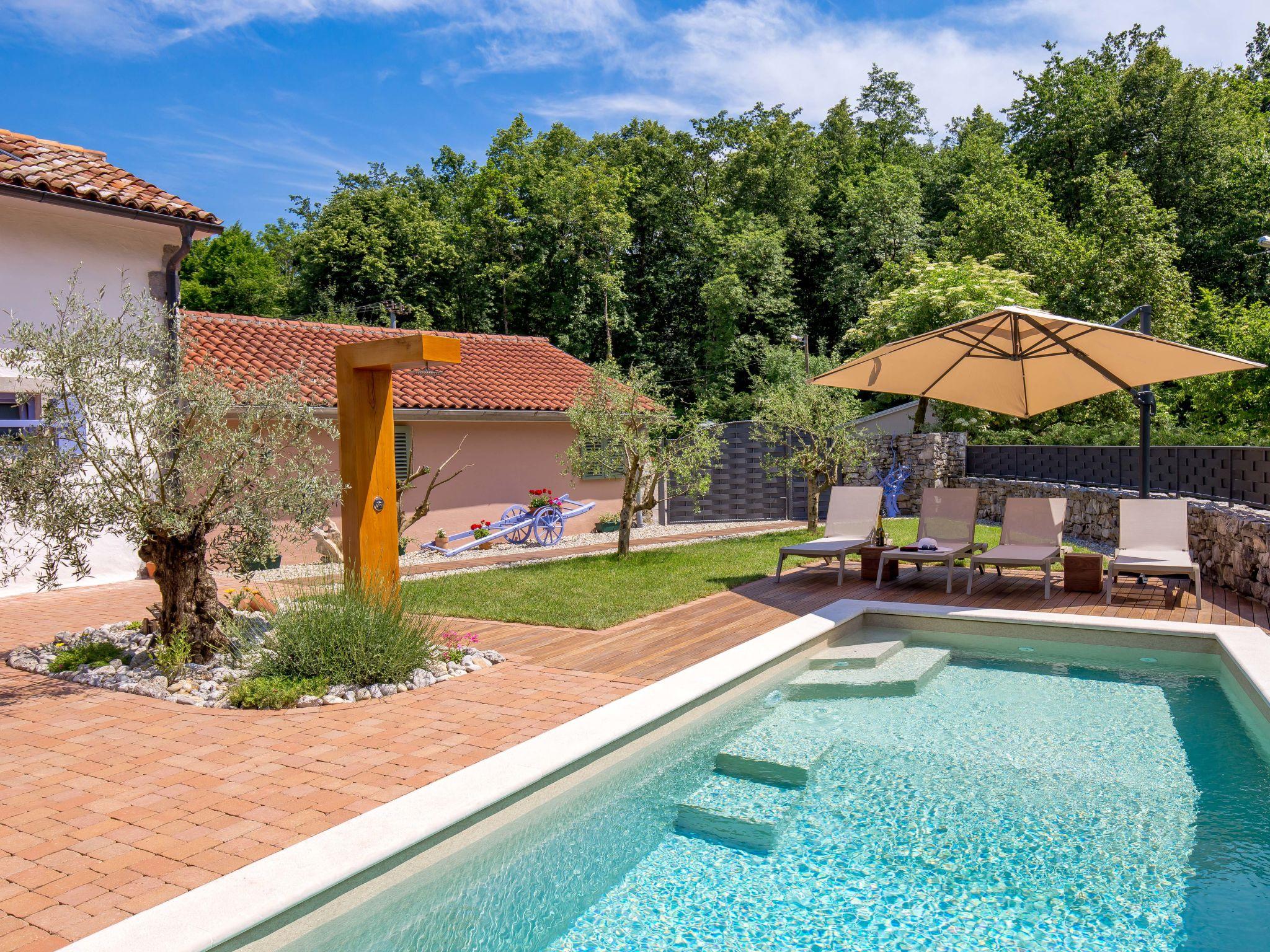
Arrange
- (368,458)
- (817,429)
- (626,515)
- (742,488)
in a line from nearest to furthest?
(368,458) → (626,515) → (817,429) → (742,488)

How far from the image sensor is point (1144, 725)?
19.4ft

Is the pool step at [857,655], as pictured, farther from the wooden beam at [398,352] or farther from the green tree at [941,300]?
the green tree at [941,300]

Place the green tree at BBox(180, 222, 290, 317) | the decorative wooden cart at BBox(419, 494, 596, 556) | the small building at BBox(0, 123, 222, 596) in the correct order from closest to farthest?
the small building at BBox(0, 123, 222, 596), the decorative wooden cart at BBox(419, 494, 596, 556), the green tree at BBox(180, 222, 290, 317)

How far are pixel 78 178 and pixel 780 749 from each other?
10.2 m

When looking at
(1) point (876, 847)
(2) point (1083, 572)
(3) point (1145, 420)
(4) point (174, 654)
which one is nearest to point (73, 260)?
(4) point (174, 654)

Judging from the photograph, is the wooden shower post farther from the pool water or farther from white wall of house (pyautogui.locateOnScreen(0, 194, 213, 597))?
white wall of house (pyautogui.locateOnScreen(0, 194, 213, 597))

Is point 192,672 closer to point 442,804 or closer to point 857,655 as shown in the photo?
point 442,804

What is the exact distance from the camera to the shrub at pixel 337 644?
243 inches

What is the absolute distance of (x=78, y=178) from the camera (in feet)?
33.7

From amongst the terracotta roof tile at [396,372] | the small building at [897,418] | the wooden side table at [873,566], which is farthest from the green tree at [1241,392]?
the terracotta roof tile at [396,372]

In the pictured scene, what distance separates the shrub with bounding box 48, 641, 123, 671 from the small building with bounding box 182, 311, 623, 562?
23.2ft

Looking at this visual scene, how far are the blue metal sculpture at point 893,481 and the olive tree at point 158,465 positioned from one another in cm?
1422

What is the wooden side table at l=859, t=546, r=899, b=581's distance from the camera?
1073 cm

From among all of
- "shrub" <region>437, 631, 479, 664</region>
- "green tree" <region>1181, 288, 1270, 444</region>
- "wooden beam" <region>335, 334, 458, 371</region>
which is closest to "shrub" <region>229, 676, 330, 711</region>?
"shrub" <region>437, 631, 479, 664</region>
